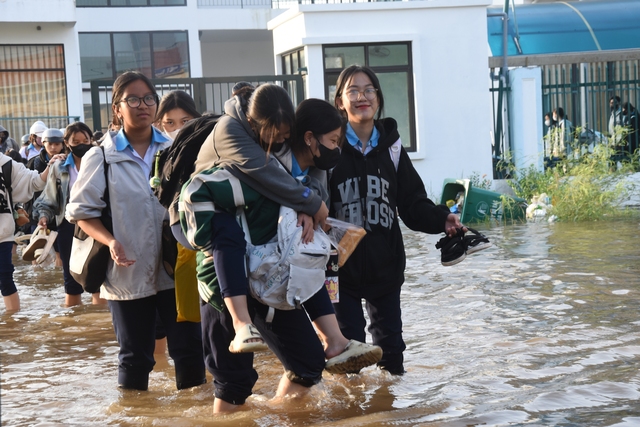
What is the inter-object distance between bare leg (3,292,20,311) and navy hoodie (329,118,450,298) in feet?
15.4

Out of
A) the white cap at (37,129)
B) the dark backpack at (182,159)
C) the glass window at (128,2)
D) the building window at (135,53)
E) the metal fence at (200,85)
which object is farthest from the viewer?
the building window at (135,53)

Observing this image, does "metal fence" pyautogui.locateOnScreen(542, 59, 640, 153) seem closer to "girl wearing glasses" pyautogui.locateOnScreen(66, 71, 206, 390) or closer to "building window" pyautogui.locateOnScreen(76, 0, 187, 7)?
"girl wearing glasses" pyautogui.locateOnScreen(66, 71, 206, 390)

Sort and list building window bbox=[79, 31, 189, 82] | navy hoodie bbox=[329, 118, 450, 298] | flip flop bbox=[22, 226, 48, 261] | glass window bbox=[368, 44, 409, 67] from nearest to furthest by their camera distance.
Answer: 1. navy hoodie bbox=[329, 118, 450, 298]
2. flip flop bbox=[22, 226, 48, 261]
3. glass window bbox=[368, 44, 409, 67]
4. building window bbox=[79, 31, 189, 82]

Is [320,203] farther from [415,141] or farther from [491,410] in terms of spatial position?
[415,141]

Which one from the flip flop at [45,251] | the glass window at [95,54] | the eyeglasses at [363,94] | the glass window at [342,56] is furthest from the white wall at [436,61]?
the glass window at [95,54]

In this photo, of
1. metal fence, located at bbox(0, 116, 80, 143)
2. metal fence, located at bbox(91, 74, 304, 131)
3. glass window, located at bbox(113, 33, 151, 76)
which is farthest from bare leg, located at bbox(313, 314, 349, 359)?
glass window, located at bbox(113, 33, 151, 76)

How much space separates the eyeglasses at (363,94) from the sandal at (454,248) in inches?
34.1

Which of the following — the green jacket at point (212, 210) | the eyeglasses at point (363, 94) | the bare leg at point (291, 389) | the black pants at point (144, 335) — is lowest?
the bare leg at point (291, 389)

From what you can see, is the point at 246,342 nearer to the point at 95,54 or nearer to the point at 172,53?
the point at 172,53

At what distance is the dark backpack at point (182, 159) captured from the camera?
446cm

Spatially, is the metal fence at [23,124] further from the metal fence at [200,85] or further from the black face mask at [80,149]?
the black face mask at [80,149]

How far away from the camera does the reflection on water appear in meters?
4.80

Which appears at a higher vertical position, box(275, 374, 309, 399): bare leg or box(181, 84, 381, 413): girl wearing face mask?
box(181, 84, 381, 413): girl wearing face mask

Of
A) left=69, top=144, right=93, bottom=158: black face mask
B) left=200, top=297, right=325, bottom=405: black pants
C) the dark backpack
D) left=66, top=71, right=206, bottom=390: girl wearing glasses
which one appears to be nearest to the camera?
left=200, top=297, right=325, bottom=405: black pants
